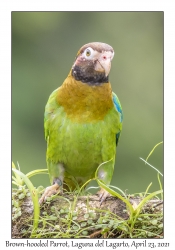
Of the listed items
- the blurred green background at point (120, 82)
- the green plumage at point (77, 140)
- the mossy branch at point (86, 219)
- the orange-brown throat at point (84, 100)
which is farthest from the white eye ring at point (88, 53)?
the blurred green background at point (120, 82)

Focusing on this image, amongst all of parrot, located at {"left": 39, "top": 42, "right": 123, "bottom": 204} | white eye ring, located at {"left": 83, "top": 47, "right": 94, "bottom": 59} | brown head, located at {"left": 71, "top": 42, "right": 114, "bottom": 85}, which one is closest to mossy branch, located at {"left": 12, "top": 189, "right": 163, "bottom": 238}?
parrot, located at {"left": 39, "top": 42, "right": 123, "bottom": 204}

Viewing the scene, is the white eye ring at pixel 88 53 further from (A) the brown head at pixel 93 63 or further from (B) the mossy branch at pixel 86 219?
Result: (B) the mossy branch at pixel 86 219

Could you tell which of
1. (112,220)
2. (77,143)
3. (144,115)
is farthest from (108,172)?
(144,115)

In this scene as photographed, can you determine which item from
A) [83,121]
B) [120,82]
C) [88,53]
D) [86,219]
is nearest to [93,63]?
[88,53]

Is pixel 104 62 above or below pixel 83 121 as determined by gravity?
above

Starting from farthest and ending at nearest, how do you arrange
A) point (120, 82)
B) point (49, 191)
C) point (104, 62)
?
1. point (120, 82)
2. point (104, 62)
3. point (49, 191)

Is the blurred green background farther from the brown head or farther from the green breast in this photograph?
the brown head

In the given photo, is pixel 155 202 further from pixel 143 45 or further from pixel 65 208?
pixel 143 45

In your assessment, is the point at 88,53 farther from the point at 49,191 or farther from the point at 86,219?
the point at 86,219
